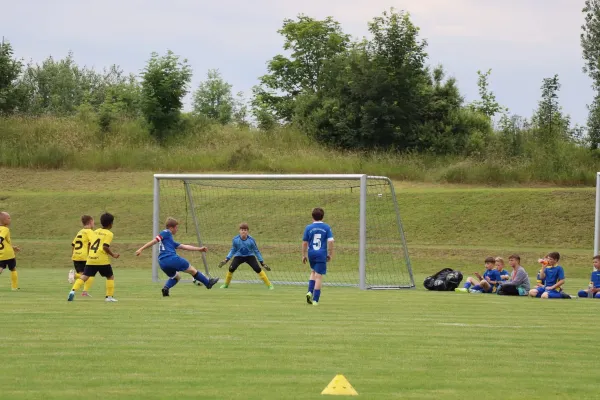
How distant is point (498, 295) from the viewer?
22969 mm

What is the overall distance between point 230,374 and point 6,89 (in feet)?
174

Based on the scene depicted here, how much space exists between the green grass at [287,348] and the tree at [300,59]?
61281 mm

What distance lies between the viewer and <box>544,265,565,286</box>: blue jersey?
72.0 ft

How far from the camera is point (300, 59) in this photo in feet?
266

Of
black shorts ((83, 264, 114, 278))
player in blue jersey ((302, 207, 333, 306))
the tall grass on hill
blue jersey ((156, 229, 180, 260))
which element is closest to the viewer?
player in blue jersey ((302, 207, 333, 306))

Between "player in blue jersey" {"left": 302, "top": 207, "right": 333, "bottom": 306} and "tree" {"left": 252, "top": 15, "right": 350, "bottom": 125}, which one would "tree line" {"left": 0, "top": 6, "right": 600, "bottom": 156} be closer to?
"tree" {"left": 252, "top": 15, "right": 350, "bottom": 125}

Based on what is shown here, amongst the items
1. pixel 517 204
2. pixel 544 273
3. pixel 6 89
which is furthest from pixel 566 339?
pixel 6 89

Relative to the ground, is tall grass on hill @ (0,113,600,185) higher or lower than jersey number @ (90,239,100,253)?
higher

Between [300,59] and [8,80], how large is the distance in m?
27.6

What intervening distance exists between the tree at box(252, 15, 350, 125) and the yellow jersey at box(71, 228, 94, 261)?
190ft

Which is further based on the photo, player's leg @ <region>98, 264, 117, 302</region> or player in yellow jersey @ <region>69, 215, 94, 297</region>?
player in yellow jersey @ <region>69, 215, 94, 297</region>

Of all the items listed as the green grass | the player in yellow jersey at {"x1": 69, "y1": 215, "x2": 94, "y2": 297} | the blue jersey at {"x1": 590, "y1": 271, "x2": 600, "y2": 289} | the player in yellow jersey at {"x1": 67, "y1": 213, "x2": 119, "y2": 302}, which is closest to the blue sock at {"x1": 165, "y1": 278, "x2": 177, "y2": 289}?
the green grass

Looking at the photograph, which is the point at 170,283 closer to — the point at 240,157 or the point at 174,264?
the point at 174,264

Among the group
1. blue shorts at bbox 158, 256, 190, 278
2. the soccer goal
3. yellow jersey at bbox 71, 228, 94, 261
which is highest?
yellow jersey at bbox 71, 228, 94, 261
